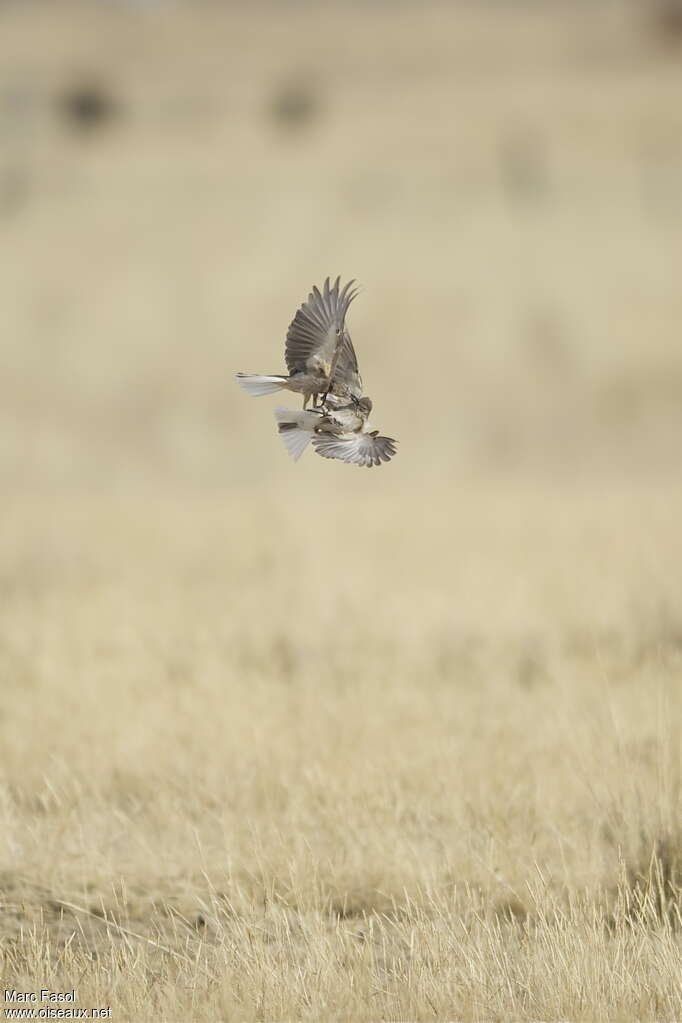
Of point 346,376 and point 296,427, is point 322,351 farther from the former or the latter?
point 296,427

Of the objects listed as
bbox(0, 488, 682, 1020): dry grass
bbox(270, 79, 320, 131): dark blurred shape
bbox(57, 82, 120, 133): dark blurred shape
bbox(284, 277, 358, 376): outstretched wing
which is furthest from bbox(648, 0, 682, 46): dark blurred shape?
bbox(284, 277, 358, 376): outstretched wing

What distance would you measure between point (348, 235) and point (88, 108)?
38.8 feet

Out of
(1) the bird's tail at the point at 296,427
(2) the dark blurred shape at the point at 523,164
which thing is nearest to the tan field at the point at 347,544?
(2) the dark blurred shape at the point at 523,164

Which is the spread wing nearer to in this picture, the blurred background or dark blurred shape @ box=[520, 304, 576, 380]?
the blurred background

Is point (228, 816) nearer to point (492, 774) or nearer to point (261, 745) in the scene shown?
point (261, 745)

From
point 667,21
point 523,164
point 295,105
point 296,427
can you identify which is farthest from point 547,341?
point 296,427

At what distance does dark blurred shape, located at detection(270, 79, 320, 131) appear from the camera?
38.8 meters

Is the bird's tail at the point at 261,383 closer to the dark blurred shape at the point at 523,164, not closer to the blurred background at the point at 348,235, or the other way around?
the blurred background at the point at 348,235

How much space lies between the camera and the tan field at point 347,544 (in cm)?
475

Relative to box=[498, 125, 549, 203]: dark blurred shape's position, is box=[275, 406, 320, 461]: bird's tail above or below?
below

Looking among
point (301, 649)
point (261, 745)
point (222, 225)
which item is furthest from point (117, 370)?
point (261, 745)

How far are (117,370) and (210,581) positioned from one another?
1658cm

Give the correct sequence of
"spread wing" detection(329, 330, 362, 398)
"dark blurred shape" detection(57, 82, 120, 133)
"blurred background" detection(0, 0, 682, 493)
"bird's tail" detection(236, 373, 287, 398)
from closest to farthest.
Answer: "bird's tail" detection(236, 373, 287, 398) < "spread wing" detection(329, 330, 362, 398) < "blurred background" detection(0, 0, 682, 493) < "dark blurred shape" detection(57, 82, 120, 133)

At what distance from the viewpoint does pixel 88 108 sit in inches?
1553
